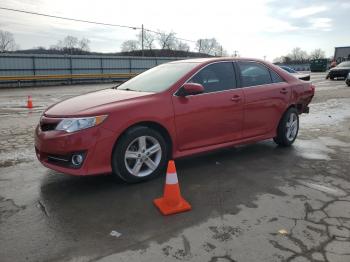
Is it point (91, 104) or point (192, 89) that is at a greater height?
point (192, 89)

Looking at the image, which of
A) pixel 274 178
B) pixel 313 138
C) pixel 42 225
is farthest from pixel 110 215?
pixel 313 138

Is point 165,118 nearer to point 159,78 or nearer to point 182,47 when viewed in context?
point 159,78

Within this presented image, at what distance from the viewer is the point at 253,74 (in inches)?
235

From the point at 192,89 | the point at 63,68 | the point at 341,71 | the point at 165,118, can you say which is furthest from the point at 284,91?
the point at 63,68

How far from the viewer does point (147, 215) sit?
3.74 meters

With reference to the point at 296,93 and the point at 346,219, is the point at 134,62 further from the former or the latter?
the point at 346,219

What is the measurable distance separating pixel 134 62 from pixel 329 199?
99.3 feet

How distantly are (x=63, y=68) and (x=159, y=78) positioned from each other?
81.3 ft

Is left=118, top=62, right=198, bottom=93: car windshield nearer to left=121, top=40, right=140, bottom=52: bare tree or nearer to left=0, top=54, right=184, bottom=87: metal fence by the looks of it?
left=0, top=54, right=184, bottom=87: metal fence

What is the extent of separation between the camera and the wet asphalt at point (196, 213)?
3.06 meters

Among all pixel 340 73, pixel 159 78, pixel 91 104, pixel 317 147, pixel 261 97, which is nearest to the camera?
pixel 91 104

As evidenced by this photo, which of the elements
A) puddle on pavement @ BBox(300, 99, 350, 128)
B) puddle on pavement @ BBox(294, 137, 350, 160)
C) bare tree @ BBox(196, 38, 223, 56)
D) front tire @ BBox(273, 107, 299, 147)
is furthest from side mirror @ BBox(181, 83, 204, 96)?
bare tree @ BBox(196, 38, 223, 56)

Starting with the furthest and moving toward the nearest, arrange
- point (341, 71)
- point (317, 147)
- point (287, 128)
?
point (341, 71), point (317, 147), point (287, 128)

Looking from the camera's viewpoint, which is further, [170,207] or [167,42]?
[167,42]
